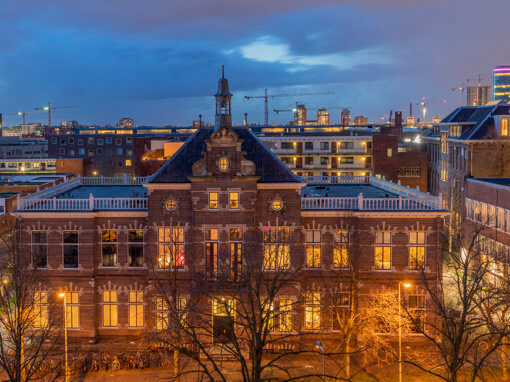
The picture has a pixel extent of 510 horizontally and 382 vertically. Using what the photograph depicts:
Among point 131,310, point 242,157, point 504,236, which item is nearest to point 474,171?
point 504,236

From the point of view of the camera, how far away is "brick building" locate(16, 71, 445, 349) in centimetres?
4453

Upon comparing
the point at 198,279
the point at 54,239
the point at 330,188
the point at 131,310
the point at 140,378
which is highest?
the point at 330,188

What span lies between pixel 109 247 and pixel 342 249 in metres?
19.4

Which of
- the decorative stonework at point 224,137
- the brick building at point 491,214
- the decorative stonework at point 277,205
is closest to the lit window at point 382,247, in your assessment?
the decorative stonework at point 277,205

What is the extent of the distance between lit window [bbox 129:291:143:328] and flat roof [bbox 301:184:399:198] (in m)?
16.9

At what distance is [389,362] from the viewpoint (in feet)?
141

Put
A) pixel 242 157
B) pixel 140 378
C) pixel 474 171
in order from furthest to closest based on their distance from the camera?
1. pixel 474 171
2. pixel 242 157
3. pixel 140 378

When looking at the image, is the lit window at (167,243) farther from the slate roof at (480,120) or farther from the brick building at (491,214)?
the slate roof at (480,120)

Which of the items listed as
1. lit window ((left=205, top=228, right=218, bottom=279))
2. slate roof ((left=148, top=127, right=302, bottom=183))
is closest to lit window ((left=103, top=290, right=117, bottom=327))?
lit window ((left=205, top=228, right=218, bottom=279))

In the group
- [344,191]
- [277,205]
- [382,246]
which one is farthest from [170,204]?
[344,191]

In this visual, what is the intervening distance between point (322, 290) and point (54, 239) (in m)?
22.5

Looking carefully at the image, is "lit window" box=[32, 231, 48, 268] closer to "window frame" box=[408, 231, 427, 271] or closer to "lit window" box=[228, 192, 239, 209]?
"lit window" box=[228, 192, 239, 209]

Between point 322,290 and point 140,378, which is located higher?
point 322,290

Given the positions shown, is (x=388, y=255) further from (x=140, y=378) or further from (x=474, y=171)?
(x=474, y=171)
